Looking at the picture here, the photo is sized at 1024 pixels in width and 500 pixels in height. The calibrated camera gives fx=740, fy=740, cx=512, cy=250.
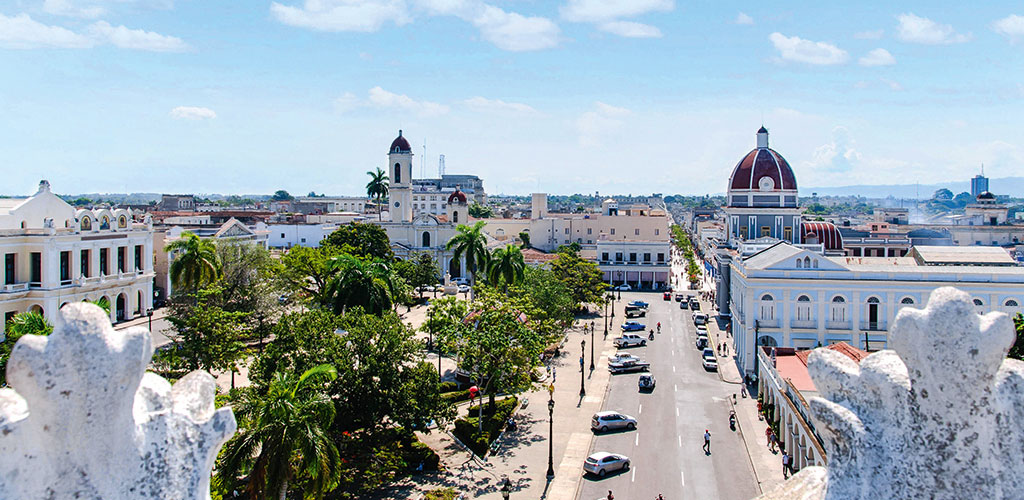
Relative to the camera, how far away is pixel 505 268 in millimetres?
51938

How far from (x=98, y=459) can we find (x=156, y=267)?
2533 inches

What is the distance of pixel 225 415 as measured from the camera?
6375 mm

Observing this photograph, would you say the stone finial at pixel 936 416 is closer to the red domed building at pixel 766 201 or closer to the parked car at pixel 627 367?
the parked car at pixel 627 367

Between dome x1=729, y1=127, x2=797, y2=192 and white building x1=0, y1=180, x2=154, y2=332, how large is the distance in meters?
47.8

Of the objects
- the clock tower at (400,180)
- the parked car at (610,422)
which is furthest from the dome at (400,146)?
the parked car at (610,422)

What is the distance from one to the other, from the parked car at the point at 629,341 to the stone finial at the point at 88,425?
46.3 m

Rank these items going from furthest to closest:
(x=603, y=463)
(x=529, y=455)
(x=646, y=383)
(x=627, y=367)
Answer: (x=627, y=367) < (x=646, y=383) < (x=529, y=455) < (x=603, y=463)

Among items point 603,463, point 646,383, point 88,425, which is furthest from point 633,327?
point 88,425

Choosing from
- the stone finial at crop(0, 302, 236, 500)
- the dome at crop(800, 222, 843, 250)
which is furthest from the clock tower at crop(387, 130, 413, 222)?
the stone finial at crop(0, 302, 236, 500)

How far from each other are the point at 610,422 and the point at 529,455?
16.4 feet

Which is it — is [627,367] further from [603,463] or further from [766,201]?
[766,201]

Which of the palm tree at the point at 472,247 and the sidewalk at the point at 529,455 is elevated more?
the palm tree at the point at 472,247

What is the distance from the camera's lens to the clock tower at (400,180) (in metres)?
88.6

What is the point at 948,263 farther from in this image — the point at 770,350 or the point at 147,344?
the point at 147,344
